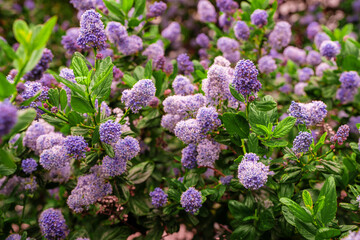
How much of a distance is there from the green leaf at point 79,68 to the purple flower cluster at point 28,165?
584mm

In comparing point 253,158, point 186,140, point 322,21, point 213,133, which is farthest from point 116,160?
point 322,21

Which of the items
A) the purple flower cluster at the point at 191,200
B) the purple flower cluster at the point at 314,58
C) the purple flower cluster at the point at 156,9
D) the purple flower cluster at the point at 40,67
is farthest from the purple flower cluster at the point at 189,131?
the purple flower cluster at the point at 314,58

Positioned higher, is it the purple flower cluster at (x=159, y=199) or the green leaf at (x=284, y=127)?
the green leaf at (x=284, y=127)

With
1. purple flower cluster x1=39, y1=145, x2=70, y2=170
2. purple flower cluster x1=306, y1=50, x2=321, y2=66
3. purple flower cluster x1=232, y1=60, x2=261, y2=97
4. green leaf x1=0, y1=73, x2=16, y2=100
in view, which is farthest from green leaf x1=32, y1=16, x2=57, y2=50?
purple flower cluster x1=306, y1=50, x2=321, y2=66

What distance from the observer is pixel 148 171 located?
1855 mm

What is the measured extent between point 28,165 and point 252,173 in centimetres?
117

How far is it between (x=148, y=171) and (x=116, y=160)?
37 cm

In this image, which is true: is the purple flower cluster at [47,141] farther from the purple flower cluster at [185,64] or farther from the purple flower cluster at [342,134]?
the purple flower cluster at [342,134]

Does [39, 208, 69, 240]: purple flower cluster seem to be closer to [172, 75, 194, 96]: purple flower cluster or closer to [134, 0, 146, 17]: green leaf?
[172, 75, 194, 96]: purple flower cluster

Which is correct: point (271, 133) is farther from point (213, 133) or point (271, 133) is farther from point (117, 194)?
point (117, 194)

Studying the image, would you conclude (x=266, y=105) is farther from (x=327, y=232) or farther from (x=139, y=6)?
(x=139, y=6)

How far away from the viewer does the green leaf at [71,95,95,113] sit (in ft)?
4.67

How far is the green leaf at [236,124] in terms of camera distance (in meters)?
1.44

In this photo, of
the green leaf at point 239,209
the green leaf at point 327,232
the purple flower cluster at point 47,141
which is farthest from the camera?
the purple flower cluster at point 47,141
